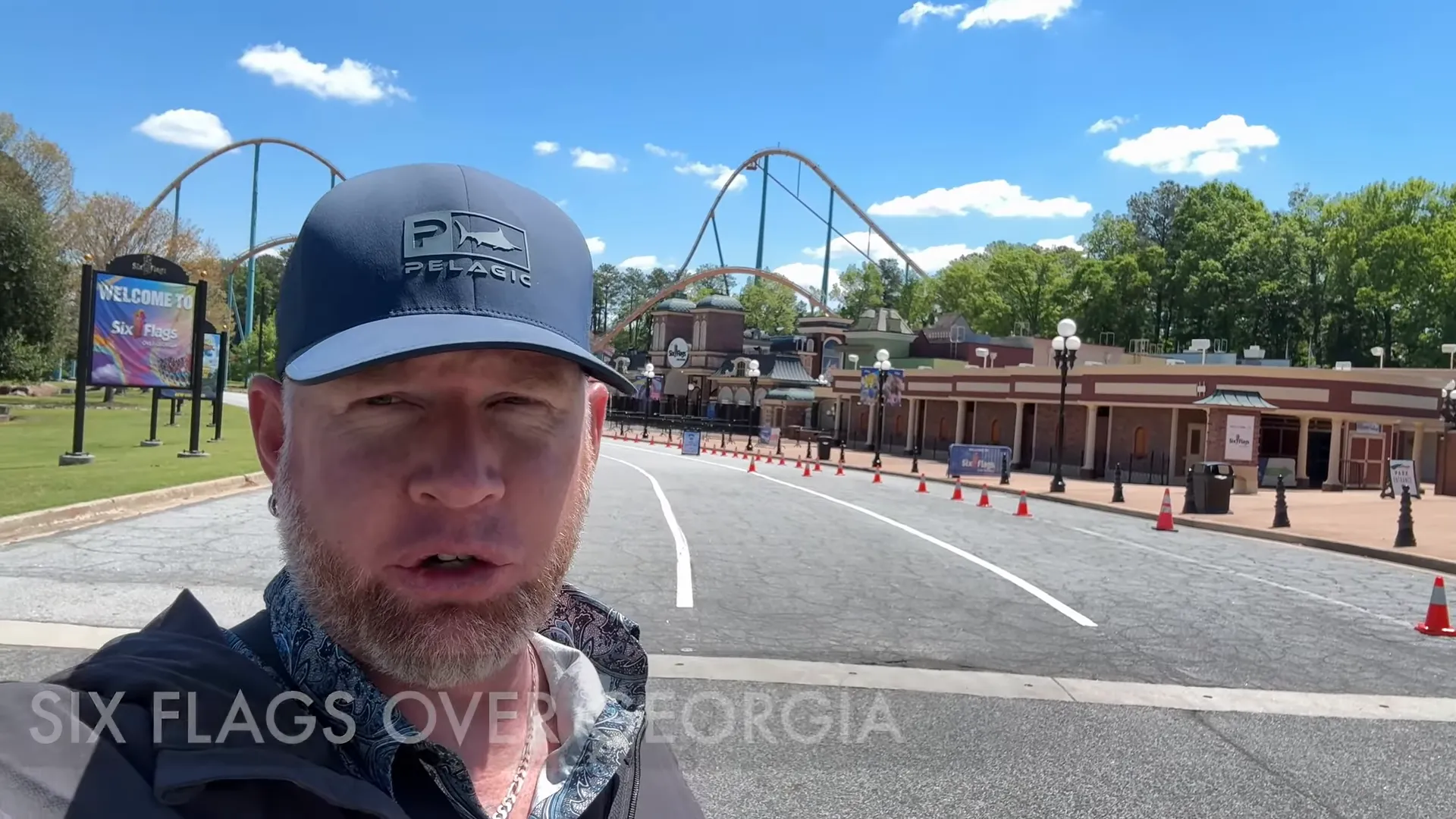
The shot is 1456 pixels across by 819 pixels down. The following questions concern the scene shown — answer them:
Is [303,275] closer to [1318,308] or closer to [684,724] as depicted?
[684,724]

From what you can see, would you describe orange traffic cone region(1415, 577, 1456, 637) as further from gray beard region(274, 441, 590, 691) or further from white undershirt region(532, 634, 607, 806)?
gray beard region(274, 441, 590, 691)

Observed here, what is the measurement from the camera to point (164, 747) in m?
1.14

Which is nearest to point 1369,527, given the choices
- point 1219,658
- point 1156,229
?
point 1219,658

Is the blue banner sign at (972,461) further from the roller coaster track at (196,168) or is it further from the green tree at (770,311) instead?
the green tree at (770,311)

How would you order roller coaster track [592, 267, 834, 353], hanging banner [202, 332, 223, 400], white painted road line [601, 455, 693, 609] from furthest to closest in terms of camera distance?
roller coaster track [592, 267, 834, 353]
hanging banner [202, 332, 223, 400]
white painted road line [601, 455, 693, 609]

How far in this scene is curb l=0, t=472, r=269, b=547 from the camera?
10.1 meters

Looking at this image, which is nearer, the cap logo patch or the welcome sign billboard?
the cap logo patch

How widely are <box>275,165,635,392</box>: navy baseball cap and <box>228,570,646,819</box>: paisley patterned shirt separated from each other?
392 mm

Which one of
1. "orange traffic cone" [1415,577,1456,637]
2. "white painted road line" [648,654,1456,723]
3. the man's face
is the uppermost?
the man's face

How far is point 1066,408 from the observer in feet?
134

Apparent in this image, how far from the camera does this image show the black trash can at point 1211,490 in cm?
2295

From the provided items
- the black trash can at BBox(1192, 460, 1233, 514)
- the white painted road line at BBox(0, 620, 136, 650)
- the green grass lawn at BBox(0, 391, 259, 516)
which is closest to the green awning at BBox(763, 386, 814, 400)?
the green grass lawn at BBox(0, 391, 259, 516)

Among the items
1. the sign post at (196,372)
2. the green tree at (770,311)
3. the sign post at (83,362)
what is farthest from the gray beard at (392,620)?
the green tree at (770,311)

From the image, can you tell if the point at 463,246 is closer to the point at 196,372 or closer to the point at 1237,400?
the point at 196,372
